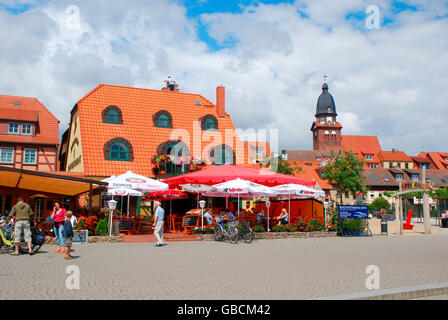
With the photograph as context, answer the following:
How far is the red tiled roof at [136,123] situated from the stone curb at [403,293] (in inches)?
970

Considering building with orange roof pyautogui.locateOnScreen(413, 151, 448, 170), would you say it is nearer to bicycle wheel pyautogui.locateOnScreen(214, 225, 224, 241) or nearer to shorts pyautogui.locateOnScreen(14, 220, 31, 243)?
bicycle wheel pyautogui.locateOnScreen(214, 225, 224, 241)

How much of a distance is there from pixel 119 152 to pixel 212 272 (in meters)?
23.0

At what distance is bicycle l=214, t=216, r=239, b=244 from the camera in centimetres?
1853

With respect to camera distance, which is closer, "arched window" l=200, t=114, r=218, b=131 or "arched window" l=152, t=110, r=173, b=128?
"arched window" l=152, t=110, r=173, b=128

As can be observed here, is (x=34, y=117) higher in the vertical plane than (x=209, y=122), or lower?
higher

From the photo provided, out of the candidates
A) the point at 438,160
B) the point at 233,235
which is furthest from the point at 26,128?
the point at 438,160

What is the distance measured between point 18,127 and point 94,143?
9.99m

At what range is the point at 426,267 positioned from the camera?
440 inches

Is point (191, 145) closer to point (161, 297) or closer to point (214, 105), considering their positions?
point (214, 105)

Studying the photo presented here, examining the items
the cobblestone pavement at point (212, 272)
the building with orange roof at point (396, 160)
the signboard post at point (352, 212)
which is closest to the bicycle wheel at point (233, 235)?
the cobblestone pavement at point (212, 272)

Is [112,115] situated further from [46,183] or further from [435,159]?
[435,159]

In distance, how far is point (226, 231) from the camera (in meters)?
18.8

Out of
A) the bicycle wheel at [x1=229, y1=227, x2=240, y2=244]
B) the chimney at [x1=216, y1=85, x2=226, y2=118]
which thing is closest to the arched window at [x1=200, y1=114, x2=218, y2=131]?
the chimney at [x1=216, y1=85, x2=226, y2=118]

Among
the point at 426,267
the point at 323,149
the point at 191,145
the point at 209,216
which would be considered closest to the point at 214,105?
the point at 191,145
